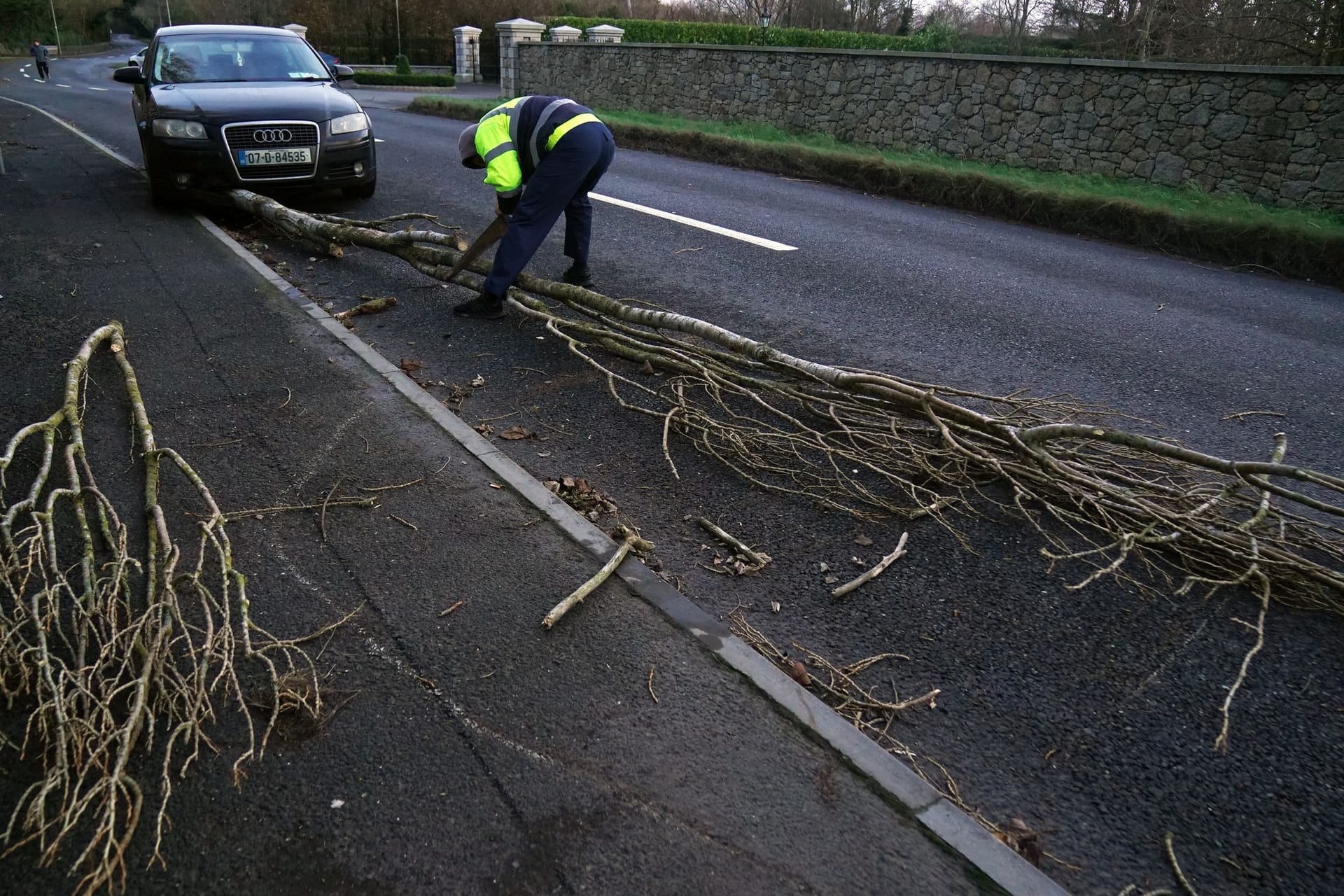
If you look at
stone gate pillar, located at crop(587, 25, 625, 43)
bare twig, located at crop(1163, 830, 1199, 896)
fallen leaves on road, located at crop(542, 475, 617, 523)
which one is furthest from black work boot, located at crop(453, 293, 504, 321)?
stone gate pillar, located at crop(587, 25, 625, 43)

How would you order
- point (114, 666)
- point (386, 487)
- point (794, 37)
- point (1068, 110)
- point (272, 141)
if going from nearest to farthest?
point (114, 666) → point (386, 487) → point (272, 141) → point (1068, 110) → point (794, 37)

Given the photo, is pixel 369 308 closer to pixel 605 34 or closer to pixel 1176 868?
pixel 1176 868

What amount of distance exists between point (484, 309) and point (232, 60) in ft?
20.1

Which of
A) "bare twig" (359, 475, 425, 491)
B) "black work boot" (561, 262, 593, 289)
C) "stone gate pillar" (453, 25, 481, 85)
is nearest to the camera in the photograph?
A: "bare twig" (359, 475, 425, 491)

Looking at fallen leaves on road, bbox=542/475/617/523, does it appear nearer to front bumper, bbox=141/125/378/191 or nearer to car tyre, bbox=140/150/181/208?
front bumper, bbox=141/125/378/191

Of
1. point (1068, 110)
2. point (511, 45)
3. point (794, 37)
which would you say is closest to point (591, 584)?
point (1068, 110)

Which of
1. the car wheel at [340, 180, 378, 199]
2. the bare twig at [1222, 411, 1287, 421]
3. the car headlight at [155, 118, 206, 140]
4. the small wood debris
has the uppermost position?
the car headlight at [155, 118, 206, 140]

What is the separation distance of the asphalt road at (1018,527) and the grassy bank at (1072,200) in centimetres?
51

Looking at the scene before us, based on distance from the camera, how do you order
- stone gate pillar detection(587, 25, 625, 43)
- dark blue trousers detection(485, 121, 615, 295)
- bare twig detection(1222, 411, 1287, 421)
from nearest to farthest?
bare twig detection(1222, 411, 1287, 421) < dark blue trousers detection(485, 121, 615, 295) < stone gate pillar detection(587, 25, 625, 43)

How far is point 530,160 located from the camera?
5840 millimetres

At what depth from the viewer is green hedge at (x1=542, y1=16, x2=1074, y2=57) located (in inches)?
981

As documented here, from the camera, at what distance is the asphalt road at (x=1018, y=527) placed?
253 cm

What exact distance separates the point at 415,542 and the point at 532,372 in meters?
2.05

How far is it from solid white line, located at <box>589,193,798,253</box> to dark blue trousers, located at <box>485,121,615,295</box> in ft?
9.93
